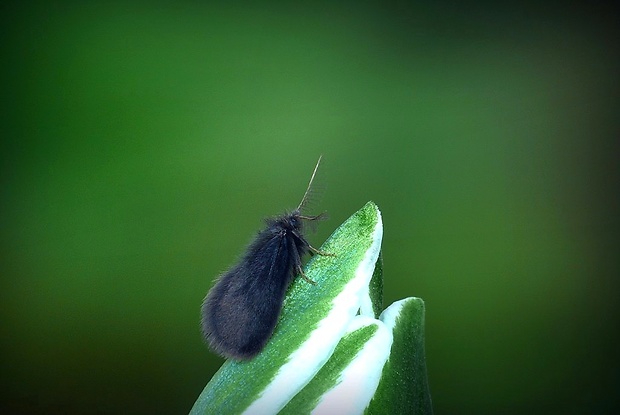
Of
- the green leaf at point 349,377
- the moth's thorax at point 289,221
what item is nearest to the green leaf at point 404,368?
the green leaf at point 349,377

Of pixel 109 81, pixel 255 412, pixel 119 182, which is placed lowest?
pixel 255 412

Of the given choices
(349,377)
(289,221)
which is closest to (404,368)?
(349,377)

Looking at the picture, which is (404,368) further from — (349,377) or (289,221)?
(289,221)

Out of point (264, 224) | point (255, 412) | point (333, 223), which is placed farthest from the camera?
point (333, 223)

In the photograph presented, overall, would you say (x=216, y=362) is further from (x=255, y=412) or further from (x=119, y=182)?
(x=255, y=412)

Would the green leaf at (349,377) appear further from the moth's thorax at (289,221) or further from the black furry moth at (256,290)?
the moth's thorax at (289,221)

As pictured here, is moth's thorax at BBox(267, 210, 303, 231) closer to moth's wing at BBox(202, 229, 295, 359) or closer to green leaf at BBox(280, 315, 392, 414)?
moth's wing at BBox(202, 229, 295, 359)

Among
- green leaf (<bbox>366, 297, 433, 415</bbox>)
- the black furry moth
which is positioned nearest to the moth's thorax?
the black furry moth

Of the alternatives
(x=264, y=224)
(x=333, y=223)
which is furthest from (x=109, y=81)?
(x=264, y=224)
